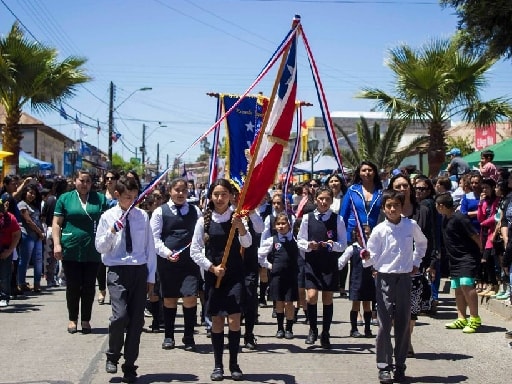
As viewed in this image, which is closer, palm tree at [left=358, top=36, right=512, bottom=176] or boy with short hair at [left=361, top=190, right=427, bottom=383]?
boy with short hair at [left=361, top=190, right=427, bottom=383]

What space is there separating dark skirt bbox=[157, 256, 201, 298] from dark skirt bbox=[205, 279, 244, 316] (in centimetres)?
136

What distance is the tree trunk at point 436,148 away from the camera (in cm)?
2128

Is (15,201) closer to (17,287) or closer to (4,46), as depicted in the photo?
(17,287)

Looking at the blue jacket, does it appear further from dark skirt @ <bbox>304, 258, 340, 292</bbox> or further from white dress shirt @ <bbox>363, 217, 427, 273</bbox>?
white dress shirt @ <bbox>363, 217, 427, 273</bbox>

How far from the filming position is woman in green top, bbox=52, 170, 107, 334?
31.3 feet

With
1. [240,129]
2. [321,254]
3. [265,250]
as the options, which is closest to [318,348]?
[321,254]

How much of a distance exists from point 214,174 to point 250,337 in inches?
124

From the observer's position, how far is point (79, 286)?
378 inches

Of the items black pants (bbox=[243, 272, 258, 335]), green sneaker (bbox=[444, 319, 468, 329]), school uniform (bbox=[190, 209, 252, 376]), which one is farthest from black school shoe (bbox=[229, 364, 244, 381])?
green sneaker (bbox=[444, 319, 468, 329])

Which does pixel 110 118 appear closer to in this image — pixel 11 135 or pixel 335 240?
pixel 11 135

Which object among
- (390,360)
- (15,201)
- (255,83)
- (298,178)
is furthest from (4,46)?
(298,178)

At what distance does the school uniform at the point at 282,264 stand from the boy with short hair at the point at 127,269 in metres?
2.25

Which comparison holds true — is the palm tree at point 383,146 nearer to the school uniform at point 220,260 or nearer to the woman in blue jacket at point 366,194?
the woman in blue jacket at point 366,194

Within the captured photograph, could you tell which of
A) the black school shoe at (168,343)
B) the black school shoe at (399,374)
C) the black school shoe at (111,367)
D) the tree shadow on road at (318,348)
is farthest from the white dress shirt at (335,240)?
the black school shoe at (111,367)
